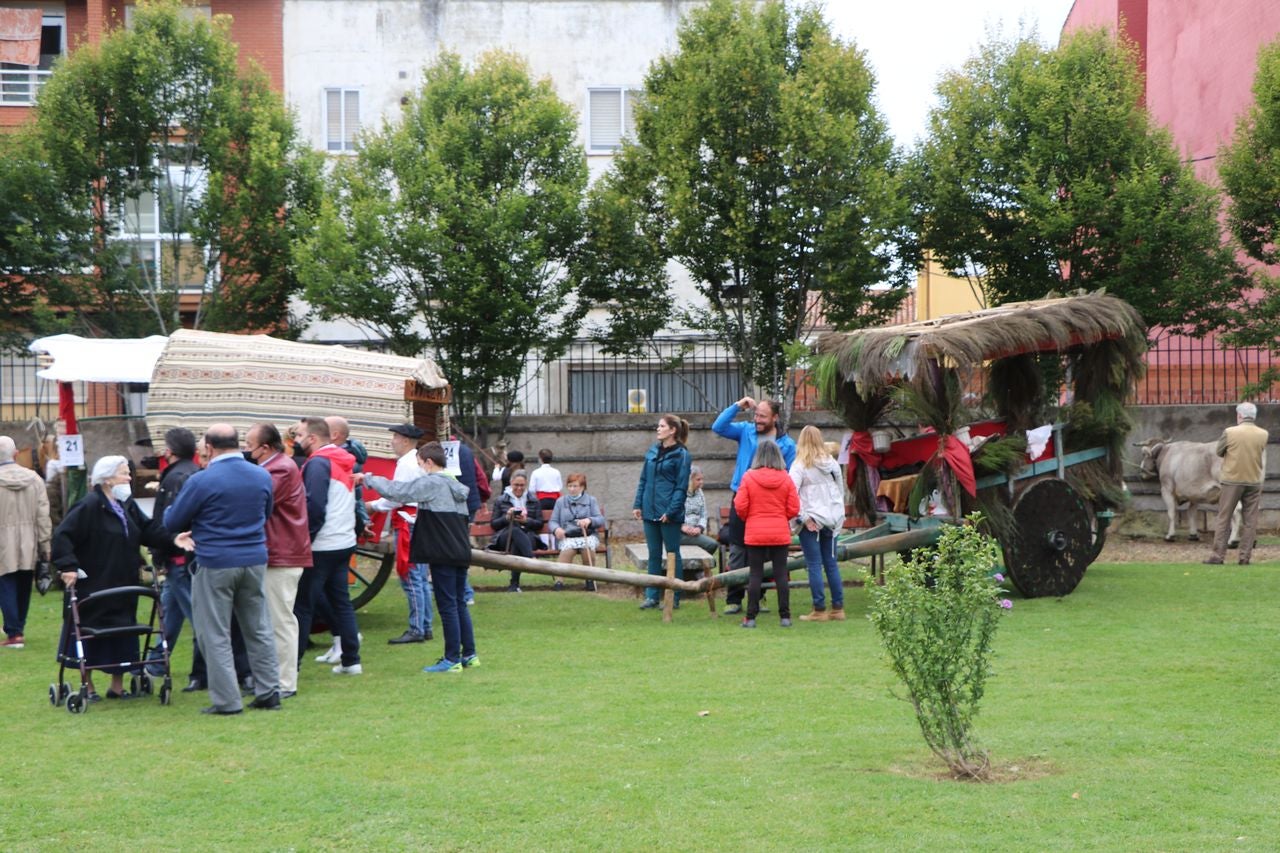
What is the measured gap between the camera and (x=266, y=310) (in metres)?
22.5

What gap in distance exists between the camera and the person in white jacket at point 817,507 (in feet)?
41.2

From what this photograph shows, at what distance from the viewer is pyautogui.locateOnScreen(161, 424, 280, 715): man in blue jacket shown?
8.87m

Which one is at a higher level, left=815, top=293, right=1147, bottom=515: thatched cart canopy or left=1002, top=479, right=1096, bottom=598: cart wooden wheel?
left=815, top=293, right=1147, bottom=515: thatched cart canopy

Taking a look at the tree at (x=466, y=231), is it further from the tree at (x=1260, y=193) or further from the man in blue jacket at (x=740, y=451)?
the tree at (x=1260, y=193)

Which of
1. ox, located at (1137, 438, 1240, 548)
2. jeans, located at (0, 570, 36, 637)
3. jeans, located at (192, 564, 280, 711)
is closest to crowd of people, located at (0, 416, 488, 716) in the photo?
jeans, located at (192, 564, 280, 711)

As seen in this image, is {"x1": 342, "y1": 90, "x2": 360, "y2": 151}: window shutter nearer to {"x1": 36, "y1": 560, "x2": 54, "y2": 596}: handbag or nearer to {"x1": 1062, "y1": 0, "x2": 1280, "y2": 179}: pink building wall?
{"x1": 1062, "y1": 0, "x2": 1280, "y2": 179}: pink building wall

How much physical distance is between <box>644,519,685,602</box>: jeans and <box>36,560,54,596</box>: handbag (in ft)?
17.8

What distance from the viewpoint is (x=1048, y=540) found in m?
13.7

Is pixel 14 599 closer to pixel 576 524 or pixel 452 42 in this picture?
pixel 576 524

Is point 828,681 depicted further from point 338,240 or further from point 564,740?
point 338,240

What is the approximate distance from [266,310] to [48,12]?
379 inches

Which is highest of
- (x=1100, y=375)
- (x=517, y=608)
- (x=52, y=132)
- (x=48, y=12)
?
(x=48, y=12)

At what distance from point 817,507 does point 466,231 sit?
32.4 feet

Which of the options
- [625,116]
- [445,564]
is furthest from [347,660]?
[625,116]
